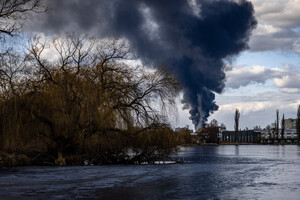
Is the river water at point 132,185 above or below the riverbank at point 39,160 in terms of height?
below

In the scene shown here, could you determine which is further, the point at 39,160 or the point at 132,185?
the point at 39,160

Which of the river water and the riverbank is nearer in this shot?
the river water

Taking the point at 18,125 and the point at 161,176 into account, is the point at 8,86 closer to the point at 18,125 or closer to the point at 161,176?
the point at 18,125

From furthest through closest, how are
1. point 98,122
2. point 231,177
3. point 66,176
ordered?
point 98,122 < point 231,177 < point 66,176

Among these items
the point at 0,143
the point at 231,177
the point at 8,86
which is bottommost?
the point at 231,177

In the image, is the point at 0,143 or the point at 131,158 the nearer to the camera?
the point at 0,143

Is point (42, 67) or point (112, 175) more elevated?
point (42, 67)

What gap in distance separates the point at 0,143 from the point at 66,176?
25.8 ft

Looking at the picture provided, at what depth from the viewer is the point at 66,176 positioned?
93.8 ft

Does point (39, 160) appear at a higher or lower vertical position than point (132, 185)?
higher

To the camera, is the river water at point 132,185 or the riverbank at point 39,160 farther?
the riverbank at point 39,160

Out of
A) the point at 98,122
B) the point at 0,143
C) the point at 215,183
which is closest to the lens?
the point at 215,183

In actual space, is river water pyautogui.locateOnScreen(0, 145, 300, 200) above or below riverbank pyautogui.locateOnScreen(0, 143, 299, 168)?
below

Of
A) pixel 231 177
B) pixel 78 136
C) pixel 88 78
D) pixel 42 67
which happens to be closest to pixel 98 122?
pixel 78 136
